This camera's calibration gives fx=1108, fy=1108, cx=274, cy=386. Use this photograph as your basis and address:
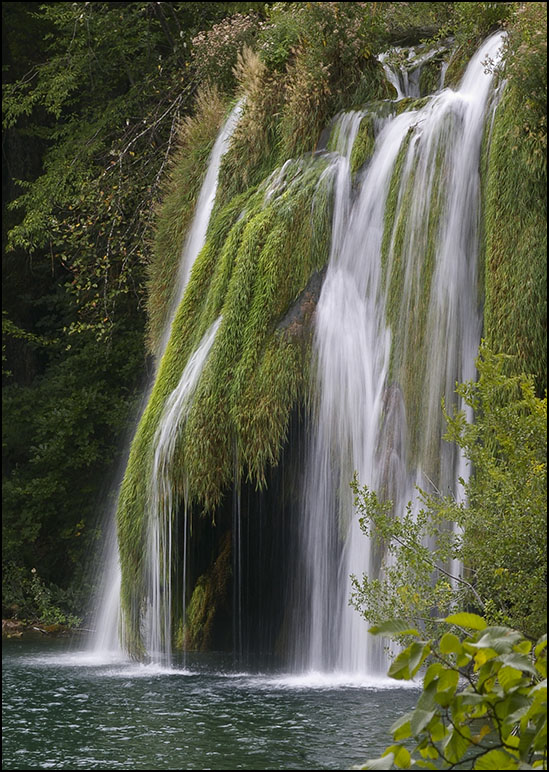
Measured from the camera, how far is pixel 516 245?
302 inches

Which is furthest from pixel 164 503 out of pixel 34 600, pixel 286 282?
pixel 34 600

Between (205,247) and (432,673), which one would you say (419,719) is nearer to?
(432,673)

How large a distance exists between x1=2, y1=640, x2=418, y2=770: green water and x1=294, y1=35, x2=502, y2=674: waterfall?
86 cm

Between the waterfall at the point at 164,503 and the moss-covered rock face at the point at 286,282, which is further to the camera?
the waterfall at the point at 164,503

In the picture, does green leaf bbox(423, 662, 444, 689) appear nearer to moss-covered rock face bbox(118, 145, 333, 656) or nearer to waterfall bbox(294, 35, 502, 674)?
waterfall bbox(294, 35, 502, 674)

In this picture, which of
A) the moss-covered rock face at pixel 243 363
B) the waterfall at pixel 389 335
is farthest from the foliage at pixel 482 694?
the moss-covered rock face at pixel 243 363

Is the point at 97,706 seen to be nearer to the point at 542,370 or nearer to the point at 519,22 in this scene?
the point at 542,370

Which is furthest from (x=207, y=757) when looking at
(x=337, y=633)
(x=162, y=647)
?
(x=162, y=647)

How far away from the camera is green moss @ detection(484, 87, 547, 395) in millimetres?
7383

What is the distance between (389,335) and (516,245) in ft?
4.21

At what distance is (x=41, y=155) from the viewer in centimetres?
1647

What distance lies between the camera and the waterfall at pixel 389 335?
8.18 metres

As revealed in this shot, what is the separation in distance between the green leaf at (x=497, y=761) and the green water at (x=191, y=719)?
3.93 m

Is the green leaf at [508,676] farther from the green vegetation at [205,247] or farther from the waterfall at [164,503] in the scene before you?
the waterfall at [164,503]
